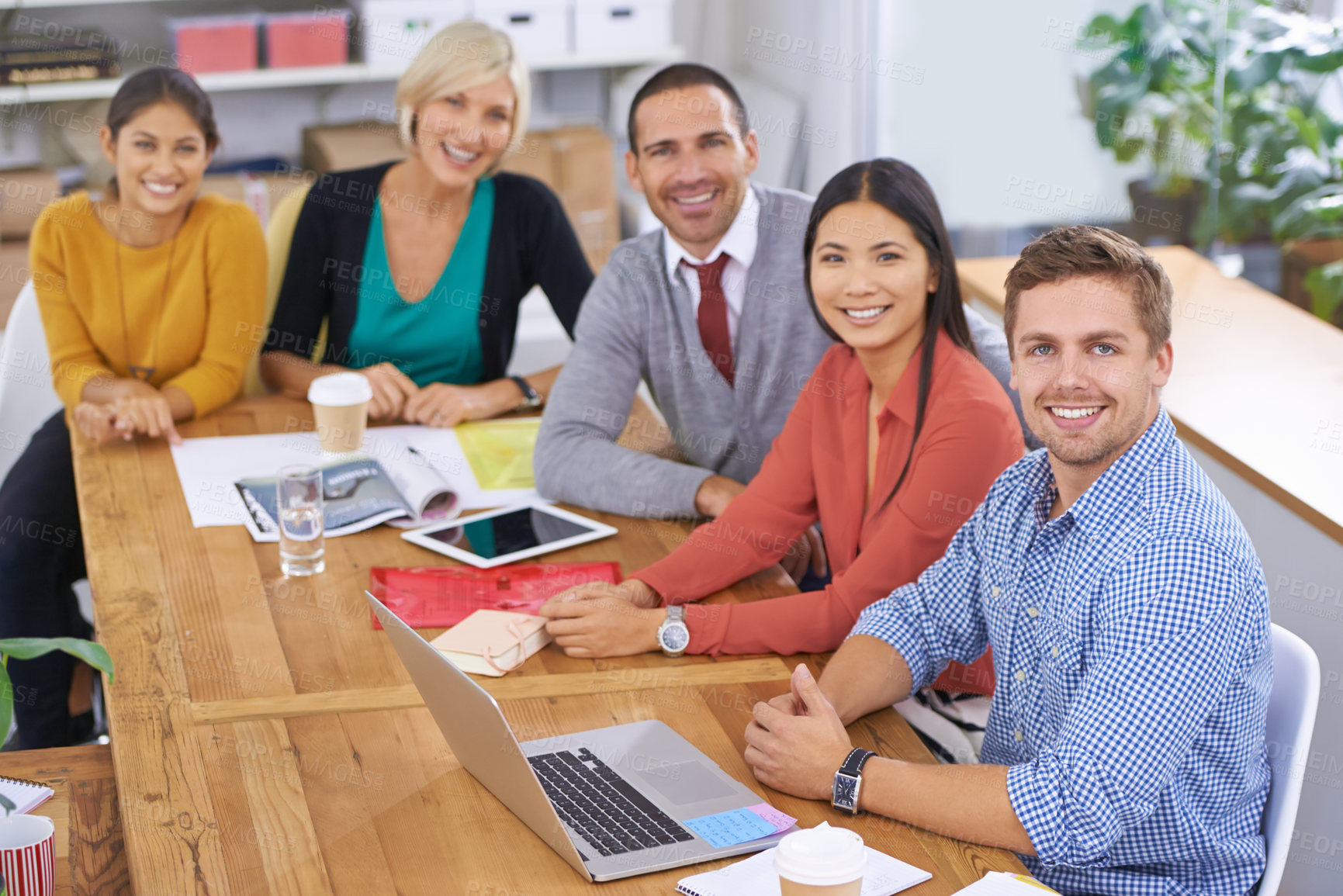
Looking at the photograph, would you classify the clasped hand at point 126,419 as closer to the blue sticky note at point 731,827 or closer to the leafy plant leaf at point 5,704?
the leafy plant leaf at point 5,704

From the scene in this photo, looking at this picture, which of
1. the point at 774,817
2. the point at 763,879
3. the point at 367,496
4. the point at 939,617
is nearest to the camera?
the point at 763,879

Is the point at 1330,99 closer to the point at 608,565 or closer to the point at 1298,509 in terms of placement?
the point at 1298,509

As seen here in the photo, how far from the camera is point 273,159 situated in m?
4.00

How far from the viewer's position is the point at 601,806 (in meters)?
1.30

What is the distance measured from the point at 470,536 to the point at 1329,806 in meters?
1.35

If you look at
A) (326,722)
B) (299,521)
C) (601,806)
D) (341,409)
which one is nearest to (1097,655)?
(601,806)

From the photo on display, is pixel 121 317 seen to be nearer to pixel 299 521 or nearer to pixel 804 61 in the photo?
pixel 299 521

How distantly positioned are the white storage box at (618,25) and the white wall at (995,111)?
2.23ft

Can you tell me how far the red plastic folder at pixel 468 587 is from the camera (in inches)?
66.9

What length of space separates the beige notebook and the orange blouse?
7.4 inches

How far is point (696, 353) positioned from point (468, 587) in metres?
0.68

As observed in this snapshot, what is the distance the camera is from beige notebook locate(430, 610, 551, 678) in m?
1.57

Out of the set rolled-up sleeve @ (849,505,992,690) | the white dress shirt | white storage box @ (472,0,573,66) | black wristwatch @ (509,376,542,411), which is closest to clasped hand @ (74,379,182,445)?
black wristwatch @ (509,376,542,411)

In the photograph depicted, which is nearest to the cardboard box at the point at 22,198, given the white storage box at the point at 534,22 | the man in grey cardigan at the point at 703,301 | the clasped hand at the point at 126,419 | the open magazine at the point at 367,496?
the white storage box at the point at 534,22
